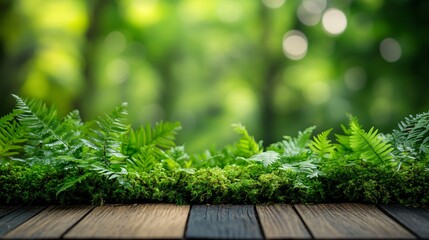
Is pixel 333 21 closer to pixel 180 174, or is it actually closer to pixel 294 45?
pixel 294 45

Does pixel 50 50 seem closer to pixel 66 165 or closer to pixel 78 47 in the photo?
pixel 78 47

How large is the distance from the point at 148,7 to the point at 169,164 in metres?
14.6

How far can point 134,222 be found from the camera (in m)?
2.46

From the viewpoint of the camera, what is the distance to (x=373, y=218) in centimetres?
254

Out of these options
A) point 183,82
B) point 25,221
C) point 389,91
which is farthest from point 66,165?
point 183,82

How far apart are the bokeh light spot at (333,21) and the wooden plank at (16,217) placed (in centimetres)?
1765

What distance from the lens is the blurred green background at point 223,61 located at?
14727mm

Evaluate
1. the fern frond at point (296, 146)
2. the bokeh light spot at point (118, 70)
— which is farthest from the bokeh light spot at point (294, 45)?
the fern frond at point (296, 146)

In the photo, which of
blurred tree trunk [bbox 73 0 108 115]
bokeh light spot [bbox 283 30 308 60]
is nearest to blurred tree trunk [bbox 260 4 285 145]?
bokeh light spot [bbox 283 30 308 60]

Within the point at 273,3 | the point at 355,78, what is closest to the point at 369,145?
the point at 355,78

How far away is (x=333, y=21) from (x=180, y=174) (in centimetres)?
1779

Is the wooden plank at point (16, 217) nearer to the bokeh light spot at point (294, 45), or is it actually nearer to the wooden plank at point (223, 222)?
the wooden plank at point (223, 222)

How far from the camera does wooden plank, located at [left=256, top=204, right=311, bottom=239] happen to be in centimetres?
218

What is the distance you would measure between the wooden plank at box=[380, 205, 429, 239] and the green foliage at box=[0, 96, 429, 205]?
4.3 inches
